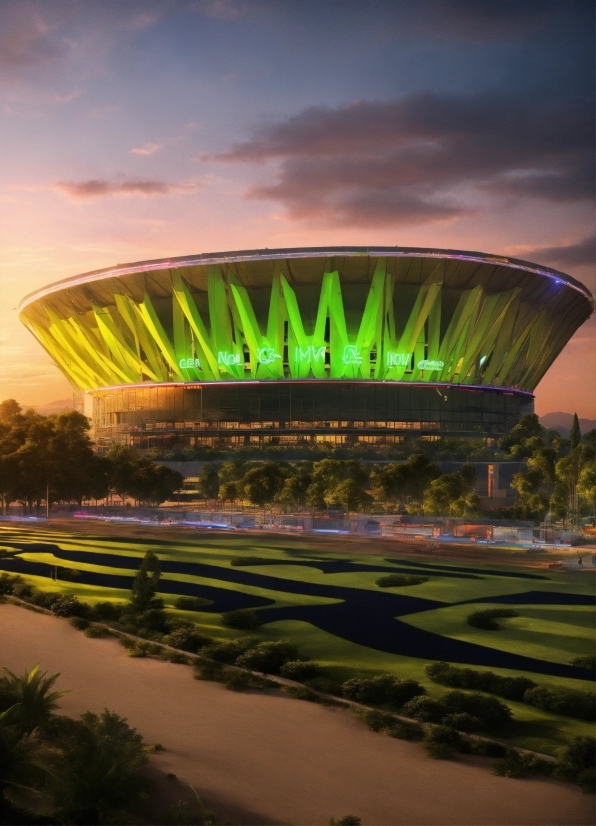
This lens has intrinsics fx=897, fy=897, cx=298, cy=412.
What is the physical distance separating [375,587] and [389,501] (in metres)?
29.9

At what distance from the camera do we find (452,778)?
16.5m

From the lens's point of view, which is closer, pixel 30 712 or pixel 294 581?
pixel 30 712

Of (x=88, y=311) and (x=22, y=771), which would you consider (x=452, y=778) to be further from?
(x=88, y=311)

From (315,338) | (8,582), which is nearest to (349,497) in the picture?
(8,582)

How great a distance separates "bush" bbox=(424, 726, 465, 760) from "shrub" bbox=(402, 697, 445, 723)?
729 millimetres

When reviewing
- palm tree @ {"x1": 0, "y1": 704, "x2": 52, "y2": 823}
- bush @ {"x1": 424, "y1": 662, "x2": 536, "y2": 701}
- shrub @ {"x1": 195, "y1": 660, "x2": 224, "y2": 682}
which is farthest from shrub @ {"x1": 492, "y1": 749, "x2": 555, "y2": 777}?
palm tree @ {"x1": 0, "y1": 704, "x2": 52, "y2": 823}

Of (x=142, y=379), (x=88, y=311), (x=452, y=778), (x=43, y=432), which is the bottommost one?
(x=452, y=778)

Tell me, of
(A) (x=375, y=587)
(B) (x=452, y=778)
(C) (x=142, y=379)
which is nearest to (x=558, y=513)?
(A) (x=375, y=587)

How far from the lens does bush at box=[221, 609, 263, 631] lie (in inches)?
1120

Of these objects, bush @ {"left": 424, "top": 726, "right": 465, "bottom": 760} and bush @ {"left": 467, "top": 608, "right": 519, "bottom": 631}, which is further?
bush @ {"left": 467, "top": 608, "right": 519, "bottom": 631}

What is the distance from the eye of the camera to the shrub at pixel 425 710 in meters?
19.2

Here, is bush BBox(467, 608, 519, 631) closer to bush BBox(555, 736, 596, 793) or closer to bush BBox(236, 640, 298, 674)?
bush BBox(236, 640, 298, 674)

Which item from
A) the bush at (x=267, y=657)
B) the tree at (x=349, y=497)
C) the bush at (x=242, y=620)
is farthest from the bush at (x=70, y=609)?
the tree at (x=349, y=497)

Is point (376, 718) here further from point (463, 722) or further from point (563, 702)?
point (563, 702)
